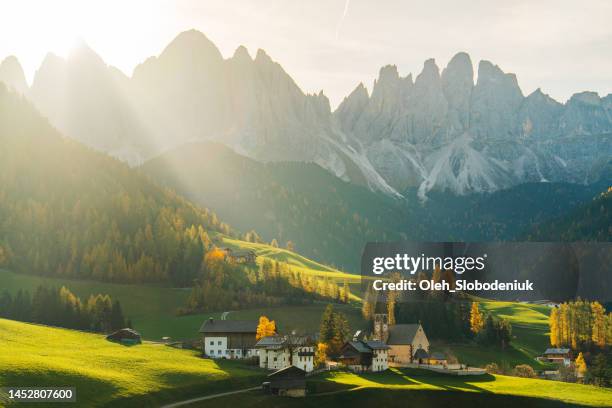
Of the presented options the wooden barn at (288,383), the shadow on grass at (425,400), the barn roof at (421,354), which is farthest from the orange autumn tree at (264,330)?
the shadow on grass at (425,400)

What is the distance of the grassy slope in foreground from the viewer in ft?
286

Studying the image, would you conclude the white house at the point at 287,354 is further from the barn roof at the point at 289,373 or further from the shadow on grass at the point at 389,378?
the barn roof at the point at 289,373

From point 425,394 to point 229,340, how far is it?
140ft

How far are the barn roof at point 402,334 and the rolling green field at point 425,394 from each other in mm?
22923

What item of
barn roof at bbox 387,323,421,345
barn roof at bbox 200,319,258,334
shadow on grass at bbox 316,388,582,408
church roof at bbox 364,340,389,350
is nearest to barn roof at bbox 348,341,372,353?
church roof at bbox 364,340,389,350

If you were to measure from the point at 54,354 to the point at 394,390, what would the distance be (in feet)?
152

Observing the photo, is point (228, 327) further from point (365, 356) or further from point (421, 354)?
point (421, 354)

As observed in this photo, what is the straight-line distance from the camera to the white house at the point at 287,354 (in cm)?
11512

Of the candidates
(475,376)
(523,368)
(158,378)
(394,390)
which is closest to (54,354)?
(158,378)

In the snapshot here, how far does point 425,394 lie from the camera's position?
327 ft

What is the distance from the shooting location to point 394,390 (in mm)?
99938

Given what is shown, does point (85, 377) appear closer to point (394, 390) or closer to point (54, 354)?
point (54, 354)

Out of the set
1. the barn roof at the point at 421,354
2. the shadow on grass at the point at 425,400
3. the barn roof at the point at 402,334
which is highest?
the barn roof at the point at 402,334

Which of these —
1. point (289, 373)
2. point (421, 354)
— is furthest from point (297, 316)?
point (289, 373)
